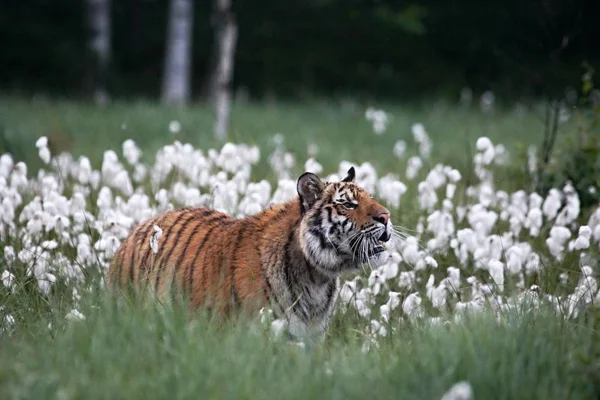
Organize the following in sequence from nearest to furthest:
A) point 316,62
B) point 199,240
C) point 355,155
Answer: point 199,240, point 355,155, point 316,62

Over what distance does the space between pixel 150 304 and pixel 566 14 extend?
20.0 m

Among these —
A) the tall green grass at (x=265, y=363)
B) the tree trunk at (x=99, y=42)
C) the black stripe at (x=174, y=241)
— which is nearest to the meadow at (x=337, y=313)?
the tall green grass at (x=265, y=363)

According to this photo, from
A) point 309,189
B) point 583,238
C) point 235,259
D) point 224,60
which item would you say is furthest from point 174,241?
point 224,60

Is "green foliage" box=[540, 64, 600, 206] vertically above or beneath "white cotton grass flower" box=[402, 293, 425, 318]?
above

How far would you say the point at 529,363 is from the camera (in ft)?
13.5

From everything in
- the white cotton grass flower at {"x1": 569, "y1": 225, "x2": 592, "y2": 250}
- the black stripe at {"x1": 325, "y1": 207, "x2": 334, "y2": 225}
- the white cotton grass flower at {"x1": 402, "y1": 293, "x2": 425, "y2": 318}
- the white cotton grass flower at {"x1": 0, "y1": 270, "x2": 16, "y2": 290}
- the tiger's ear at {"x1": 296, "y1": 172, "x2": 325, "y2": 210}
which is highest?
the tiger's ear at {"x1": 296, "y1": 172, "x2": 325, "y2": 210}

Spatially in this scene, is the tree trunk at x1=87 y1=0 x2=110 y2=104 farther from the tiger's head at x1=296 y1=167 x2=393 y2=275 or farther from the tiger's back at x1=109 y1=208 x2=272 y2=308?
the tiger's head at x1=296 y1=167 x2=393 y2=275

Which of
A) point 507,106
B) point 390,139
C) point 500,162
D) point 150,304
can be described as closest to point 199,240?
point 150,304

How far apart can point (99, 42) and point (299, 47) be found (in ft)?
27.6

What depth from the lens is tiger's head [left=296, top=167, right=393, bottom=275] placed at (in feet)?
16.5

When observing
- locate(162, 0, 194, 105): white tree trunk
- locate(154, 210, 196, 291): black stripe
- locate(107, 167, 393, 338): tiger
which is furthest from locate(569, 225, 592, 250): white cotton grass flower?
locate(162, 0, 194, 105): white tree trunk

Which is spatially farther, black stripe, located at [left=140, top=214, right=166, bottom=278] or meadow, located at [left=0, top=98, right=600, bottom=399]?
black stripe, located at [left=140, top=214, right=166, bottom=278]

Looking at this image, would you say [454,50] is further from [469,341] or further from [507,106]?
[469,341]

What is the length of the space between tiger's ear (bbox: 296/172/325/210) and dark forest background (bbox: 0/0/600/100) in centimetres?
1913
